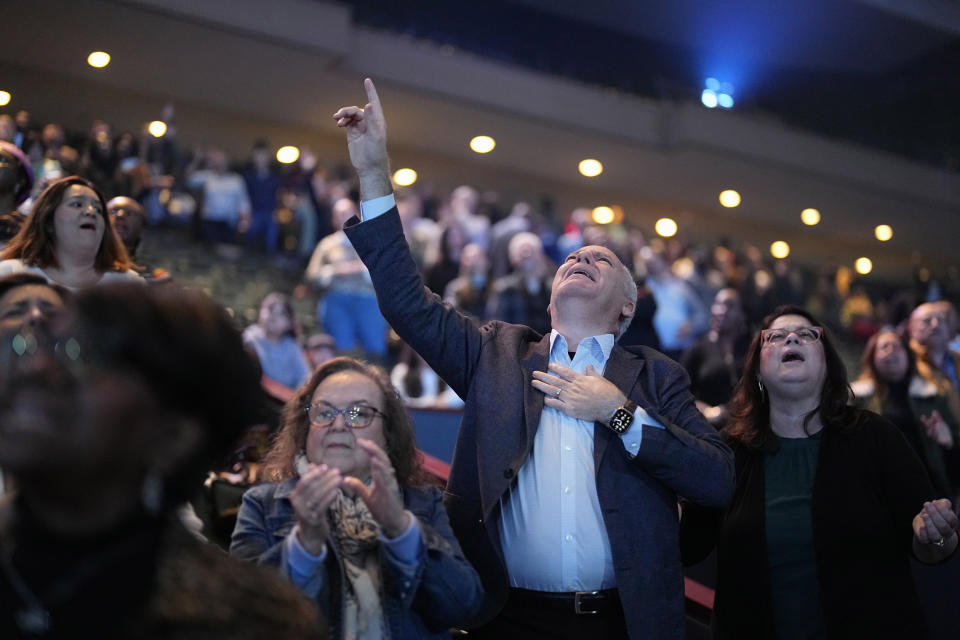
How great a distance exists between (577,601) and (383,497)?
59cm

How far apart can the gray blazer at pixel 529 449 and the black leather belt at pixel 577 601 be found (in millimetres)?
67

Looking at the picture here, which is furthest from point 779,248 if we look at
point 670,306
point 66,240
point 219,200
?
point 66,240

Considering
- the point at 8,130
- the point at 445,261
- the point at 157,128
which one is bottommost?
the point at 8,130

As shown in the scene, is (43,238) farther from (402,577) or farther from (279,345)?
(279,345)

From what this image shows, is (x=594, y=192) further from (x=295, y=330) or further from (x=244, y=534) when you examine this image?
(x=244, y=534)

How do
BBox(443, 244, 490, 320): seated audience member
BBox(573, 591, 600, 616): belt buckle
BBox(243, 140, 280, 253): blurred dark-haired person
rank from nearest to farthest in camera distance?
BBox(573, 591, 600, 616): belt buckle
BBox(443, 244, 490, 320): seated audience member
BBox(243, 140, 280, 253): blurred dark-haired person

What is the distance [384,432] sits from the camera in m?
2.37

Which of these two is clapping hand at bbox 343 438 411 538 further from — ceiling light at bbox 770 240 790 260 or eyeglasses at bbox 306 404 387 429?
ceiling light at bbox 770 240 790 260

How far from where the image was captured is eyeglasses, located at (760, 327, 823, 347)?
3020 millimetres

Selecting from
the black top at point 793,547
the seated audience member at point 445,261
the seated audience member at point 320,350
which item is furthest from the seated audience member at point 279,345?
the black top at point 793,547

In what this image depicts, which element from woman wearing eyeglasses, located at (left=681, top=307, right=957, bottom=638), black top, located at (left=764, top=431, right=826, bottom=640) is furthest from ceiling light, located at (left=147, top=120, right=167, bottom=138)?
black top, located at (left=764, top=431, right=826, bottom=640)

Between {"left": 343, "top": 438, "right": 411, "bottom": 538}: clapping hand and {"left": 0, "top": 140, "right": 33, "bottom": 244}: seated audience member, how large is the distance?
7.26 feet

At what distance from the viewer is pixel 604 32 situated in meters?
14.4

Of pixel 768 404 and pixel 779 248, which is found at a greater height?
pixel 779 248
